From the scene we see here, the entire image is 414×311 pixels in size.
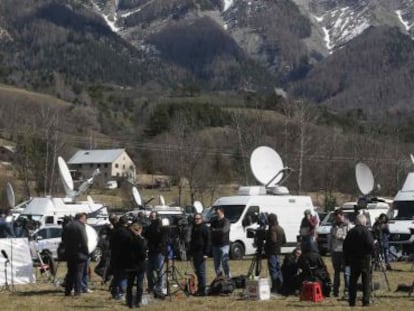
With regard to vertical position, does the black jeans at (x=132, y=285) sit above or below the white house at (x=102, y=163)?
below

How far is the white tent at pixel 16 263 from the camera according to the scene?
19.3 meters

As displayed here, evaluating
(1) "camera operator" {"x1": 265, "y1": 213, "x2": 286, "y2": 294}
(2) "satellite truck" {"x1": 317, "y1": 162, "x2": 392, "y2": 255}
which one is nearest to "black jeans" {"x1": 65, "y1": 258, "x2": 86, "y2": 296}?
(1) "camera operator" {"x1": 265, "y1": 213, "x2": 286, "y2": 294}

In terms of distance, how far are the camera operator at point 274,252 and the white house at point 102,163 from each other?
84.3 m

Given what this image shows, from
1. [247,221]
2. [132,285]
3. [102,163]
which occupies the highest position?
[102,163]

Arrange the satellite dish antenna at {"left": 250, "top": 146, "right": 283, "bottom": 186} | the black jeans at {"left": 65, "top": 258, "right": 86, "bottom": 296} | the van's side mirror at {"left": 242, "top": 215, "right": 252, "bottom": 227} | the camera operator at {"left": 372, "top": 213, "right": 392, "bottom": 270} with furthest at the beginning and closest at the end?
the satellite dish antenna at {"left": 250, "top": 146, "right": 283, "bottom": 186}
the van's side mirror at {"left": 242, "top": 215, "right": 252, "bottom": 227}
the camera operator at {"left": 372, "top": 213, "right": 392, "bottom": 270}
the black jeans at {"left": 65, "top": 258, "right": 86, "bottom": 296}

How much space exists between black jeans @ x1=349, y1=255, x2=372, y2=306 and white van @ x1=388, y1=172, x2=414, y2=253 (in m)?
11.9

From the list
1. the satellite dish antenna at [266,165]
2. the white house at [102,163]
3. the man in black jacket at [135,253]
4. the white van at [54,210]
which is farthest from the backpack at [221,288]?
the white house at [102,163]

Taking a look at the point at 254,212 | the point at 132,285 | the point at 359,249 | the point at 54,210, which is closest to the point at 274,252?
the point at 359,249

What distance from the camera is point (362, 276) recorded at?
49.5 ft

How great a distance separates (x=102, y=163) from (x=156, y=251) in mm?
92443

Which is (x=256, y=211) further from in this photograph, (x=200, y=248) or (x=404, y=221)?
(x=200, y=248)

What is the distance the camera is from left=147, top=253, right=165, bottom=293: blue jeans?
1664 centimetres

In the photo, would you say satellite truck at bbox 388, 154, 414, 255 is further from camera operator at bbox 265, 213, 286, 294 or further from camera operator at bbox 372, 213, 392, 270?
camera operator at bbox 265, 213, 286, 294

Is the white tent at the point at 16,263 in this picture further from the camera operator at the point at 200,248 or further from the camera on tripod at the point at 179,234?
the camera operator at the point at 200,248
